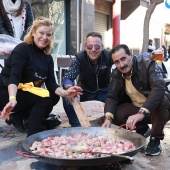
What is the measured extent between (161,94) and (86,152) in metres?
1.23

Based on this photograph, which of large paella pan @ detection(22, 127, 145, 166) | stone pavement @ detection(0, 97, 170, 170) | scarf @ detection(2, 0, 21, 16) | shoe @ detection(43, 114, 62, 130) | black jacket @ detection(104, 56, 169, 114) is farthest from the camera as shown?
scarf @ detection(2, 0, 21, 16)

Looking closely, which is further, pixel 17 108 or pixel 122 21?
pixel 122 21

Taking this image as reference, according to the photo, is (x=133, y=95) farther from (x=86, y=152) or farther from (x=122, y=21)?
(x=122, y=21)

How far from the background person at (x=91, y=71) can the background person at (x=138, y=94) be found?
23.3 inches

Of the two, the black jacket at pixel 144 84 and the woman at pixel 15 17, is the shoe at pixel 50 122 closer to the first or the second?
the black jacket at pixel 144 84

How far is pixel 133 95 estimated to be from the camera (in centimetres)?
356

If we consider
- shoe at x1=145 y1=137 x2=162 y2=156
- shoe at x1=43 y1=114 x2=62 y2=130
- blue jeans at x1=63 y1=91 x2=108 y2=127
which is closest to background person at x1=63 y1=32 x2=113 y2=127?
blue jeans at x1=63 y1=91 x2=108 y2=127

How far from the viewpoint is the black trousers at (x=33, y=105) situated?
3.39m

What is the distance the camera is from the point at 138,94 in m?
3.53

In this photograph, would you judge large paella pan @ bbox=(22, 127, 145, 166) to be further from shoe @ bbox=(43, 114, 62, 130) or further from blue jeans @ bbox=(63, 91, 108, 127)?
shoe @ bbox=(43, 114, 62, 130)

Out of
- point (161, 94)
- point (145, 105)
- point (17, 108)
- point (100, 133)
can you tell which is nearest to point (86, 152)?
point (100, 133)

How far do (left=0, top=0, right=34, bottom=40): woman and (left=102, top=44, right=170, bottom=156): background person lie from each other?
6.74ft

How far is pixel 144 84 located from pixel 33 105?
1.36m

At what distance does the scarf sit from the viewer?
4.61m
